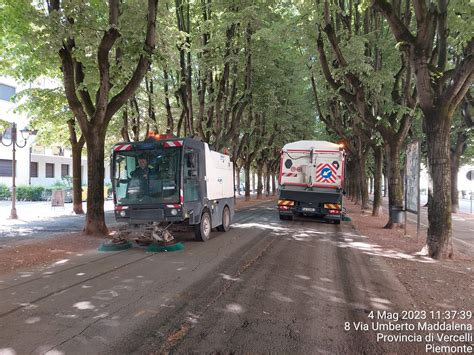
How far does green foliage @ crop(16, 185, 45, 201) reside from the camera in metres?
34.0

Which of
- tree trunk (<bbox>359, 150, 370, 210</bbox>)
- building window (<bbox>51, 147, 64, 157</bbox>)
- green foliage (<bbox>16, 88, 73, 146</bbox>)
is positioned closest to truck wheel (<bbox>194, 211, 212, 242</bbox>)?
green foliage (<bbox>16, 88, 73, 146</bbox>)

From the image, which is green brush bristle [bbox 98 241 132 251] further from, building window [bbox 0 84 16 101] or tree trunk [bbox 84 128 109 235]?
building window [bbox 0 84 16 101]

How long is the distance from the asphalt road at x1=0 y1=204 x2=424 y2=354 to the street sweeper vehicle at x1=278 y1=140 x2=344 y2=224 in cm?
729

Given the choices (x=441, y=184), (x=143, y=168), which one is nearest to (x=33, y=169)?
(x=143, y=168)

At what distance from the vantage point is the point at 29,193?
3438cm

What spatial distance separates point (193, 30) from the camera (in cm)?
2000

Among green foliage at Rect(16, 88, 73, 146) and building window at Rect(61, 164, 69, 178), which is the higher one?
green foliage at Rect(16, 88, 73, 146)

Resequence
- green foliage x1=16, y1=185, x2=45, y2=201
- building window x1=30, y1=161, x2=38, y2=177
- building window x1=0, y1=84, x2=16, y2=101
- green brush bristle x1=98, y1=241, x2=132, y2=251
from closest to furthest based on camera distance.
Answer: green brush bristle x1=98, y1=241, x2=132, y2=251
green foliage x1=16, y1=185, x2=45, y2=201
building window x1=0, y1=84, x2=16, y2=101
building window x1=30, y1=161, x2=38, y2=177

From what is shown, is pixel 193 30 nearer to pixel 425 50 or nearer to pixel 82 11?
pixel 82 11

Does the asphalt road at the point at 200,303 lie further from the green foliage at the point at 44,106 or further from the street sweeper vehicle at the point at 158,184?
the green foliage at the point at 44,106

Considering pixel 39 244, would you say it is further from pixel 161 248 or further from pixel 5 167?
pixel 5 167

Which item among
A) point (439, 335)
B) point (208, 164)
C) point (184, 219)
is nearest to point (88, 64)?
point (208, 164)

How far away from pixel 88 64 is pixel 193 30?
28.1 ft

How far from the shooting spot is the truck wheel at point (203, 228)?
1140 centimetres
